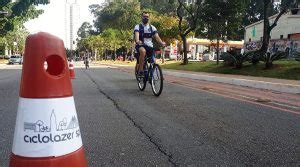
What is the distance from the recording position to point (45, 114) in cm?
246

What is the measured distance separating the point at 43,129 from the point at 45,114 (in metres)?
0.10

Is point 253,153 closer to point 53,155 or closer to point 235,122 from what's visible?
point 235,122

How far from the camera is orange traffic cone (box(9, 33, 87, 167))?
242 centimetres

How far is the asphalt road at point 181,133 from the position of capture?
3.75m

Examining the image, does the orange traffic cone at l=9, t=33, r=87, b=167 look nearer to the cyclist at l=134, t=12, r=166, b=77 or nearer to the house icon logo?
the house icon logo

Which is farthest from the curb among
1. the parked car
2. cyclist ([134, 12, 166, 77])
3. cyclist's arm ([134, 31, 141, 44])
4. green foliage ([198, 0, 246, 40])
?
the parked car

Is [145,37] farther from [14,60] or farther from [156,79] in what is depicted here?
[14,60]

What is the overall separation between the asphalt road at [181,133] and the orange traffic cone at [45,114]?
111 cm

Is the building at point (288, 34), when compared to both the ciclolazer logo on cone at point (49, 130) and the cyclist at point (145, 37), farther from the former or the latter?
the ciclolazer logo on cone at point (49, 130)

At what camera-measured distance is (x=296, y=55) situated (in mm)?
16641

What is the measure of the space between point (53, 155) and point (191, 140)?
2.41m

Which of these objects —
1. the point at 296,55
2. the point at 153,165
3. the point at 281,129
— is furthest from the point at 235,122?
the point at 296,55

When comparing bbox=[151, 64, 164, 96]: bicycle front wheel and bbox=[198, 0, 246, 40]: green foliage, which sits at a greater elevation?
bbox=[198, 0, 246, 40]: green foliage

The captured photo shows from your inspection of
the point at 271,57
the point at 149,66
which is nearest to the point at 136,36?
the point at 149,66
